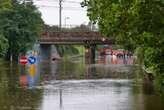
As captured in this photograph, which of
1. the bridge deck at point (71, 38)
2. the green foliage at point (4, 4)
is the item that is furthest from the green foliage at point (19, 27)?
the bridge deck at point (71, 38)

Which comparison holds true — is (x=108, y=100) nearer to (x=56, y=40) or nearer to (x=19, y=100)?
(x=19, y=100)

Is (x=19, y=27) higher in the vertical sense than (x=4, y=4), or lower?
lower

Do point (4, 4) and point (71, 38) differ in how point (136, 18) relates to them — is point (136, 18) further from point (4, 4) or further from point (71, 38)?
point (71, 38)

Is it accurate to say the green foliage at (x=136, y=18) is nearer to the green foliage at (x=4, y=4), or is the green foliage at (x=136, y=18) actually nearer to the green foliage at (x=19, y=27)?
the green foliage at (x=4, y=4)

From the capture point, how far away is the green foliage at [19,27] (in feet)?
270

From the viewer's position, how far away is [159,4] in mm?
15406

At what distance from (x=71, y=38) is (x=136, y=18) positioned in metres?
91.3

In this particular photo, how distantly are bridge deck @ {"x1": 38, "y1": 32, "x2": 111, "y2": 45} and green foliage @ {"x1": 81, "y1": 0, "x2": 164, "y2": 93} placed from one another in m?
84.6

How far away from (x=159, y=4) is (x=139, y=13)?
828mm

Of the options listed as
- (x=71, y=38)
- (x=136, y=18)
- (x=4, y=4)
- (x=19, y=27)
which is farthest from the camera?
(x=71, y=38)

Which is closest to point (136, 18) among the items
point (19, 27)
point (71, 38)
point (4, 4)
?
point (4, 4)

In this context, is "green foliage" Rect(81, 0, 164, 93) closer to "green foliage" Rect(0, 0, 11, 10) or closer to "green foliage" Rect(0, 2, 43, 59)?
"green foliage" Rect(0, 0, 11, 10)

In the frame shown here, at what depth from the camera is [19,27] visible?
278 feet

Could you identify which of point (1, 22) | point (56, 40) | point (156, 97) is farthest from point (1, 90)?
point (56, 40)
